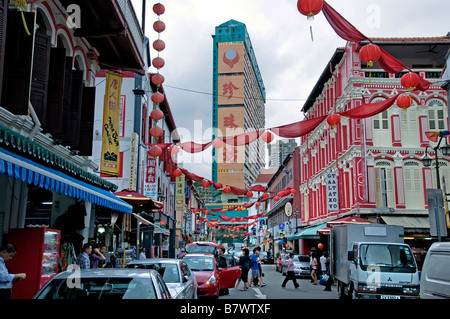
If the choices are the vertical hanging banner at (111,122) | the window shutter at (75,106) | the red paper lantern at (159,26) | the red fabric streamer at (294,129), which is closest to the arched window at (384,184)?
the red fabric streamer at (294,129)

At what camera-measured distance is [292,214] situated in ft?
173

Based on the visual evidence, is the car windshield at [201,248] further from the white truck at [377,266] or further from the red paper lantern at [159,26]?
the red paper lantern at [159,26]

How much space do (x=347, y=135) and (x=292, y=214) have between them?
75.4ft

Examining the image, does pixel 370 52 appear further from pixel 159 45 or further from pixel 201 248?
pixel 201 248

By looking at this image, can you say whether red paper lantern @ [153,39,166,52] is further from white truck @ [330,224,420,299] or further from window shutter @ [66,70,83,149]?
white truck @ [330,224,420,299]

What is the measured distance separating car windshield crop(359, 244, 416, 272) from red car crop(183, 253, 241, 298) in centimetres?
463

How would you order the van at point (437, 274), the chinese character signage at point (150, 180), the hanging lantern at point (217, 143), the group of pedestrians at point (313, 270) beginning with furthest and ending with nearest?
the chinese character signage at point (150, 180) → the group of pedestrians at point (313, 270) → the hanging lantern at point (217, 143) → the van at point (437, 274)

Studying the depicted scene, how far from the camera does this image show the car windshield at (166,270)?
1003cm

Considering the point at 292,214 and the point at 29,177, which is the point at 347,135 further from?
the point at 29,177

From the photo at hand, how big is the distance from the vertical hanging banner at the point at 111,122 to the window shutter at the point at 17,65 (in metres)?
5.36

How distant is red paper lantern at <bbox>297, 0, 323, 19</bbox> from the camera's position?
8398 mm

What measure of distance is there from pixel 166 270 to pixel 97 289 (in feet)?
13.7

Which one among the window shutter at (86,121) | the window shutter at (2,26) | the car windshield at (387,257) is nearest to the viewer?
the window shutter at (2,26)

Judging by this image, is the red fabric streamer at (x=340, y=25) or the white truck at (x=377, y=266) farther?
the white truck at (x=377, y=266)
